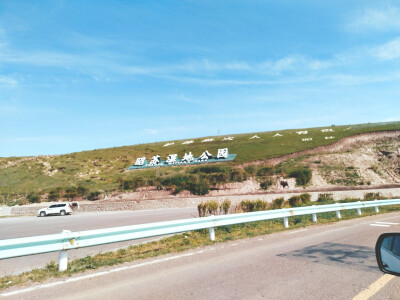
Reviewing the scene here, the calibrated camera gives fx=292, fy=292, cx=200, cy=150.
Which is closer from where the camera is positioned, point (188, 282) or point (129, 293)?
point (129, 293)

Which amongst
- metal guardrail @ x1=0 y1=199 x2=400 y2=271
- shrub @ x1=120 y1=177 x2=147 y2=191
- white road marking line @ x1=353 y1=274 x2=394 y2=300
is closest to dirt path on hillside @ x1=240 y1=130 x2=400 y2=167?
shrub @ x1=120 y1=177 x2=147 y2=191

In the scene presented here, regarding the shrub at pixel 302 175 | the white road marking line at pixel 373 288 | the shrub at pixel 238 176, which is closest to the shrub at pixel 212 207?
the white road marking line at pixel 373 288

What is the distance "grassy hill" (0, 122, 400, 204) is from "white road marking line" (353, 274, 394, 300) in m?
39.3

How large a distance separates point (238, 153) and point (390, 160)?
113ft

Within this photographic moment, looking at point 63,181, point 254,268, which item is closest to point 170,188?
point 63,181

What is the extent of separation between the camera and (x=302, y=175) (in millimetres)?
45281

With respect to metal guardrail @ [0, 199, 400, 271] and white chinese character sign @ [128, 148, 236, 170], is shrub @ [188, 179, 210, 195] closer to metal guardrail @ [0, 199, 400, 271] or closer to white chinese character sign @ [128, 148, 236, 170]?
white chinese character sign @ [128, 148, 236, 170]

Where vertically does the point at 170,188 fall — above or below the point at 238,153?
below

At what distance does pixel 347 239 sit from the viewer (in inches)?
351

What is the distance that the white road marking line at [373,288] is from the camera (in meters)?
4.27

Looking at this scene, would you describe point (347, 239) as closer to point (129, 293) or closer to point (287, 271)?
point (287, 271)

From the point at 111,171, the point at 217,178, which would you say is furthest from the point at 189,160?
the point at 217,178

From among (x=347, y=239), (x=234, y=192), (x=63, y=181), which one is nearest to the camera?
(x=347, y=239)

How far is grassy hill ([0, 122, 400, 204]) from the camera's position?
1927 inches
